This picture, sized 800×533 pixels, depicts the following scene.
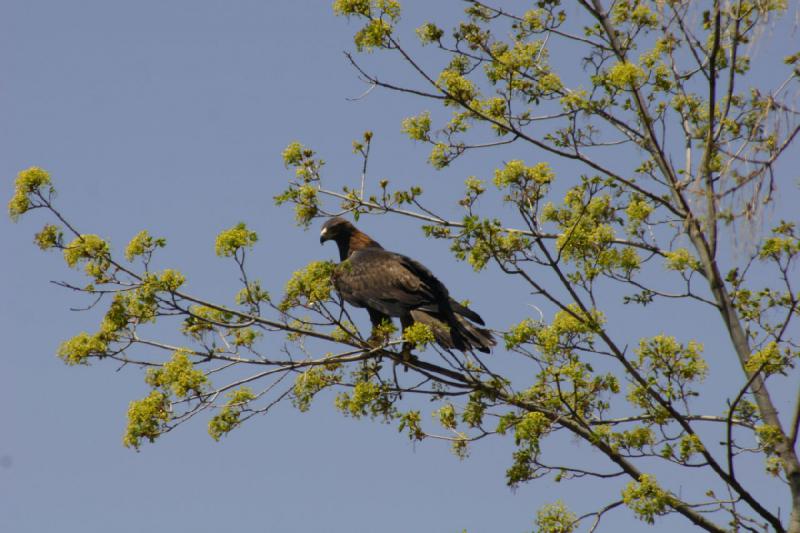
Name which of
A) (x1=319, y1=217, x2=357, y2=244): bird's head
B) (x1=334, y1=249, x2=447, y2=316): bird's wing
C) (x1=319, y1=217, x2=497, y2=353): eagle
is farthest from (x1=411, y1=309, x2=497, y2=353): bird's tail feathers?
(x1=319, y1=217, x2=357, y2=244): bird's head

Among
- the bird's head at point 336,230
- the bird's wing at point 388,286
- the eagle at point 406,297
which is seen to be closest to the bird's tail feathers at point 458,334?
the eagle at point 406,297

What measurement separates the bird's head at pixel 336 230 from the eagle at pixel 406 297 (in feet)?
4.29

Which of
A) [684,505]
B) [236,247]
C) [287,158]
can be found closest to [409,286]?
[287,158]

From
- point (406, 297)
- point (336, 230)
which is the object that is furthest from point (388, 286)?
point (336, 230)

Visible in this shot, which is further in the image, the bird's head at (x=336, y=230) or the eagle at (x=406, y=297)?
the bird's head at (x=336, y=230)

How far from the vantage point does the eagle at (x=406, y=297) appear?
973 centimetres

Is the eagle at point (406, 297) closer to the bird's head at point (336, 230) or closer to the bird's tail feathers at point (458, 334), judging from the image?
the bird's tail feathers at point (458, 334)

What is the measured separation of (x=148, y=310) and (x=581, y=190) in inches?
146

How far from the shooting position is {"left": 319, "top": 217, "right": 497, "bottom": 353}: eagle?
9.73 meters

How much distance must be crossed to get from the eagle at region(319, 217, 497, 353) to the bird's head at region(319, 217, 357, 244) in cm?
131

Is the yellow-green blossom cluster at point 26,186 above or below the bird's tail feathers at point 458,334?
above

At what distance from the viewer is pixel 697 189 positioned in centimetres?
805

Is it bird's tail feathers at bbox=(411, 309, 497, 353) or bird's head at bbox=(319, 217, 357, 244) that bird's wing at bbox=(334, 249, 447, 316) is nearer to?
bird's tail feathers at bbox=(411, 309, 497, 353)

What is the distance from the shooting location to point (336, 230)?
40.9ft
